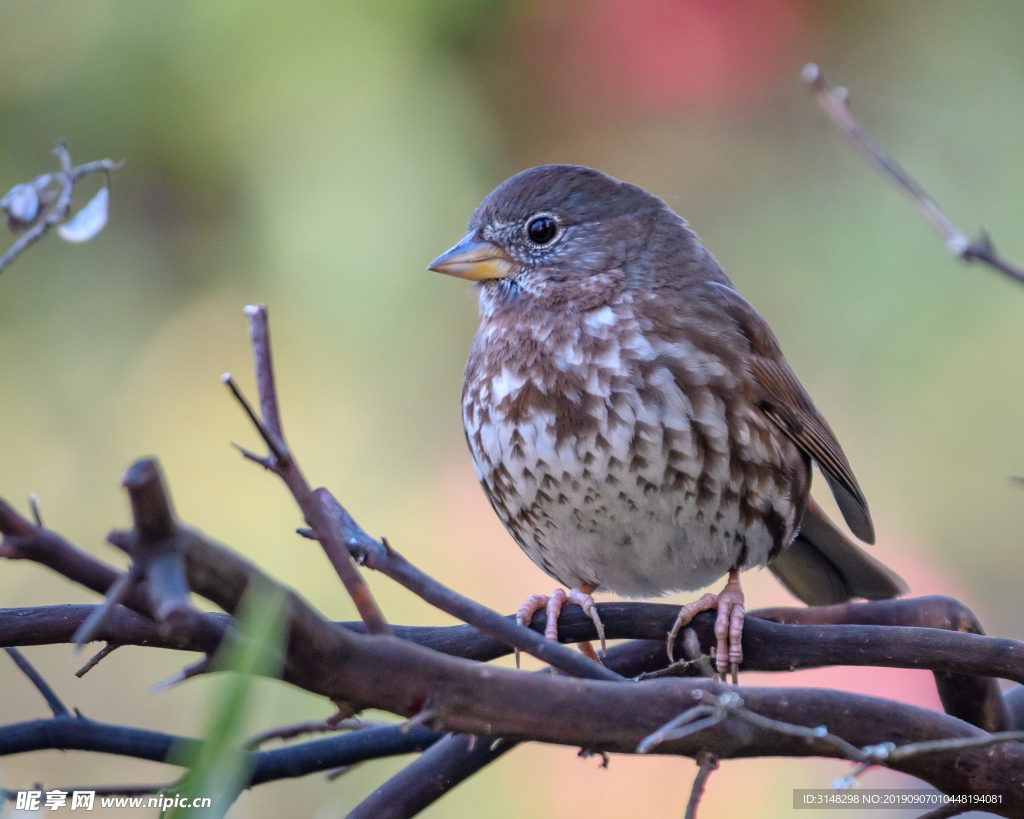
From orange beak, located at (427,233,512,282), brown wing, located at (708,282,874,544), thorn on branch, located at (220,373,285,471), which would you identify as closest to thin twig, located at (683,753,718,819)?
thorn on branch, located at (220,373,285,471)

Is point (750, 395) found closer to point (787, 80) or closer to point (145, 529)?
point (787, 80)

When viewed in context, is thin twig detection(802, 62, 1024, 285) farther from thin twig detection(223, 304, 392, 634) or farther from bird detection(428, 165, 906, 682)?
bird detection(428, 165, 906, 682)

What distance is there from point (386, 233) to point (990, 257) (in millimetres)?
2079

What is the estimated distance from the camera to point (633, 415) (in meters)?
2.00

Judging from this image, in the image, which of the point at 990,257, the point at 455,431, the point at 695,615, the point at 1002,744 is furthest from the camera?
the point at 455,431

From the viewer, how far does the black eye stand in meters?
2.31

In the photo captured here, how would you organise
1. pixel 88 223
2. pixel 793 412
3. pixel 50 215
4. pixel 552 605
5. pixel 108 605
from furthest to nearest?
pixel 793 412
pixel 552 605
pixel 88 223
pixel 50 215
pixel 108 605

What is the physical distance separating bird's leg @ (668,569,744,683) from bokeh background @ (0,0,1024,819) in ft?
2.96

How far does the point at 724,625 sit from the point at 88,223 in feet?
3.53

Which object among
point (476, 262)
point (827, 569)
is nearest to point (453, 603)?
point (476, 262)

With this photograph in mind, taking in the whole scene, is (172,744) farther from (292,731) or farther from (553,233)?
(553,233)

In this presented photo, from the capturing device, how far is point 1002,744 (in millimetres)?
1151

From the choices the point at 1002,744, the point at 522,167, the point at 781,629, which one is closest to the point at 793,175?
the point at 522,167

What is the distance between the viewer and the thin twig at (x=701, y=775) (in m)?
1.00
